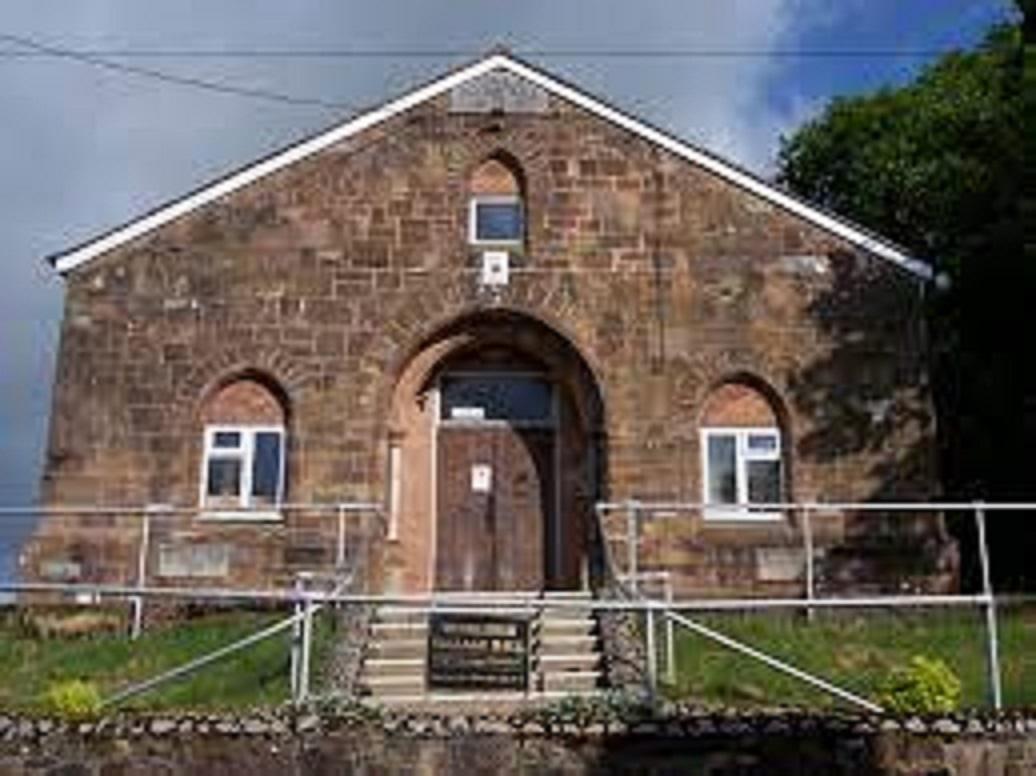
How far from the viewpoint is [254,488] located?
2245 cm

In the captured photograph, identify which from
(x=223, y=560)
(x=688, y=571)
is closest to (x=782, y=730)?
(x=688, y=571)

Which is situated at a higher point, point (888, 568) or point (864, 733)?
point (888, 568)

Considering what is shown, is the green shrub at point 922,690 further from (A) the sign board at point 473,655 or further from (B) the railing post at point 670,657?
(A) the sign board at point 473,655

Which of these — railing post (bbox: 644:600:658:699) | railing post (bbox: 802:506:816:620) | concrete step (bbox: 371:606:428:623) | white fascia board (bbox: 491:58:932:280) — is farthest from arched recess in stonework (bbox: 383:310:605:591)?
railing post (bbox: 644:600:658:699)

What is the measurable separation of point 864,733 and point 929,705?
2156mm

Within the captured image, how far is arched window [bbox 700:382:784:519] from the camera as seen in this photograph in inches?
883

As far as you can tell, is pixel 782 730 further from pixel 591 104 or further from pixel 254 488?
pixel 591 104

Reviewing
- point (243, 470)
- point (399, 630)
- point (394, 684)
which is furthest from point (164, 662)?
point (243, 470)

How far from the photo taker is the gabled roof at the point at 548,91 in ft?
76.9

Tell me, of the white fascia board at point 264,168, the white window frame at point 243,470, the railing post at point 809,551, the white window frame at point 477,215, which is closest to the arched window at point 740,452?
the railing post at point 809,551

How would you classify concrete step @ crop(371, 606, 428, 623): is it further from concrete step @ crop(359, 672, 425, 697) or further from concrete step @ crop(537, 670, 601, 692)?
concrete step @ crop(537, 670, 601, 692)

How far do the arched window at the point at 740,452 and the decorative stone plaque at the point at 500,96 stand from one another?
17.3 feet

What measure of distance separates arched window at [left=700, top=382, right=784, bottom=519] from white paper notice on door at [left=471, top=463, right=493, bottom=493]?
316 centimetres

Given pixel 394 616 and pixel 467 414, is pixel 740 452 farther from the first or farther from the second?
pixel 394 616
